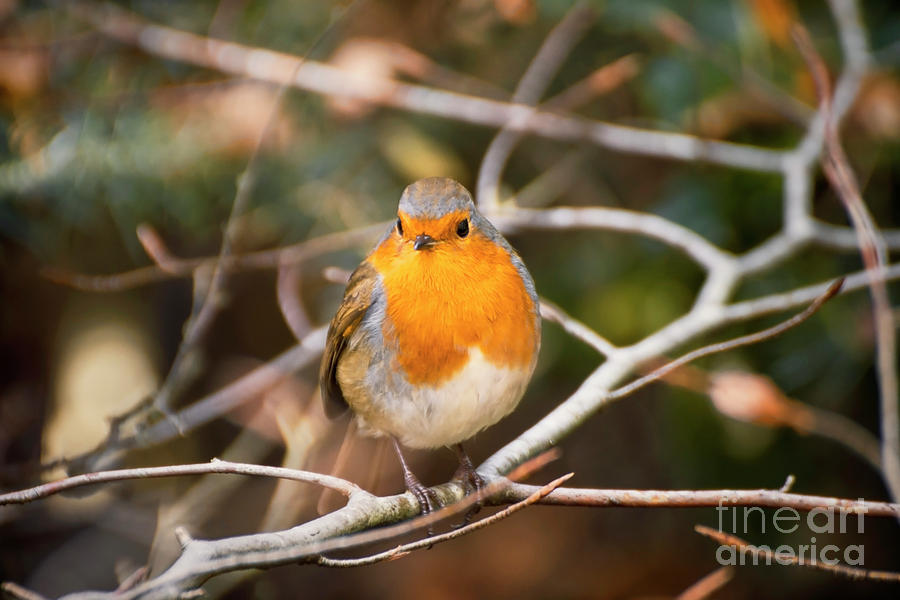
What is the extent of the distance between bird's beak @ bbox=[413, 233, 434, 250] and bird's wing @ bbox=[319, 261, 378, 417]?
0.23 meters

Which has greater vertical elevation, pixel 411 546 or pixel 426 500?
pixel 426 500

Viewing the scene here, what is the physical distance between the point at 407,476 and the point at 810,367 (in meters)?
1.85

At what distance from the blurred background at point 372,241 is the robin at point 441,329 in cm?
48

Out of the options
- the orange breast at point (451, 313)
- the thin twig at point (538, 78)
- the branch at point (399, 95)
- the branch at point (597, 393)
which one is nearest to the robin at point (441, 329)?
the orange breast at point (451, 313)

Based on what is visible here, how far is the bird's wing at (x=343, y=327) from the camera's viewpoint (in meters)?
2.29

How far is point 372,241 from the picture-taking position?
137 inches

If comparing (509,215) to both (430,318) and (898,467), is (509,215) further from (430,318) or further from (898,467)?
(898,467)

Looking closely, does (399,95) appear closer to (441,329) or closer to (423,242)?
(423,242)

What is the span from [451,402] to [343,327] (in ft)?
1.38

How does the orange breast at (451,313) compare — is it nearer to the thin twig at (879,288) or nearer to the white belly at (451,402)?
the white belly at (451,402)

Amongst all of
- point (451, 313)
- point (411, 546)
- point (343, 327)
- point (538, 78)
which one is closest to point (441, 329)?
point (451, 313)

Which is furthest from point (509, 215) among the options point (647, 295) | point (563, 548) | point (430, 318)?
point (563, 548)

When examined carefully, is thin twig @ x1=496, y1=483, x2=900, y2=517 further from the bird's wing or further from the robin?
the bird's wing

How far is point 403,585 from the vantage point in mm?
4559
